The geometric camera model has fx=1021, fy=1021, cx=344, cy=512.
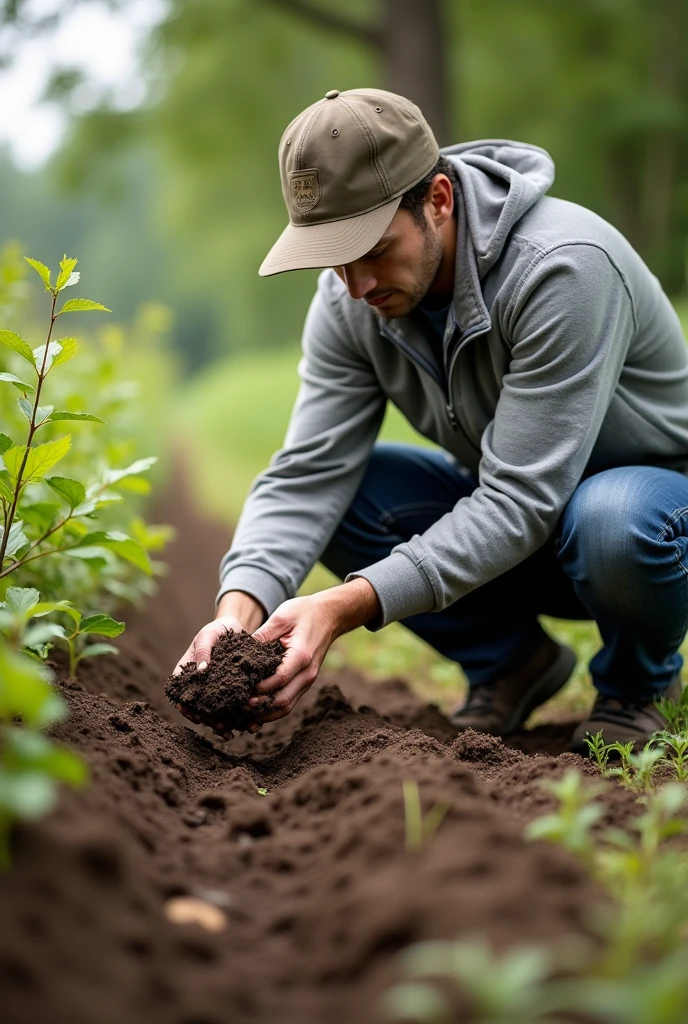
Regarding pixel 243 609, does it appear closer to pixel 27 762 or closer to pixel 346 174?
pixel 346 174

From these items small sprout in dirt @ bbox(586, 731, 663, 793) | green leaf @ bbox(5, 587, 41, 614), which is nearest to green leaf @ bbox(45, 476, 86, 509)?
green leaf @ bbox(5, 587, 41, 614)

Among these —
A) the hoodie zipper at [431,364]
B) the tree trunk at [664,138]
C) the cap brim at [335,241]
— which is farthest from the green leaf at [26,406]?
the tree trunk at [664,138]

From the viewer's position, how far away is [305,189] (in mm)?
2311

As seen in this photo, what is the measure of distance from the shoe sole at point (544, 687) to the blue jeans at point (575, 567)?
10 centimetres

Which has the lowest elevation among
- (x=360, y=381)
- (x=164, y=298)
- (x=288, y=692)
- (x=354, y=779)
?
(x=354, y=779)

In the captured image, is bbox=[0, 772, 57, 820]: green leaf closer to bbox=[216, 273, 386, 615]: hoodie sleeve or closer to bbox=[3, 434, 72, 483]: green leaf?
bbox=[3, 434, 72, 483]: green leaf

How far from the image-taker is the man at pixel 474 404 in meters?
2.28

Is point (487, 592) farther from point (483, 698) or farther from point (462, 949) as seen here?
point (462, 949)

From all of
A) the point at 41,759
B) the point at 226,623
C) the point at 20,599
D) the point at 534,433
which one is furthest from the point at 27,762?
the point at 534,433

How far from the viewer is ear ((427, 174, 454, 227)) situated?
2.42 m

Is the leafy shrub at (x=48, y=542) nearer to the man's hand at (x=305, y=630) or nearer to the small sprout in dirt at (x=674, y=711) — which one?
the man's hand at (x=305, y=630)

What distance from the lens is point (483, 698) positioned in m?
2.90

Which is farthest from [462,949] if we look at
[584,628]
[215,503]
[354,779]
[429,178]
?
[215,503]

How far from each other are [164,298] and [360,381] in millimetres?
47644
